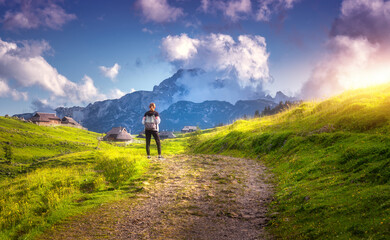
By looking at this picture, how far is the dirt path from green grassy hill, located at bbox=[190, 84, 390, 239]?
3.57 ft

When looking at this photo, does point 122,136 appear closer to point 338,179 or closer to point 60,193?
point 60,193

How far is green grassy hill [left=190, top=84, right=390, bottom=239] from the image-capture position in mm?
6191

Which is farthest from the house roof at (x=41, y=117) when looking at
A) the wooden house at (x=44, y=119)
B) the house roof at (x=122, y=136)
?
the house roof at (x=122, y=136)

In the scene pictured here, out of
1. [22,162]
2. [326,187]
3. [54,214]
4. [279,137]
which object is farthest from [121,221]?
[22,162]

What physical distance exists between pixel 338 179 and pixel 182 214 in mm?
7070

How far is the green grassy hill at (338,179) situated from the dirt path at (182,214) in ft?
3.57

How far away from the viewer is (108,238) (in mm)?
7273

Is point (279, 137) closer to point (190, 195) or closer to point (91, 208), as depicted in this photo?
point (190, 195)

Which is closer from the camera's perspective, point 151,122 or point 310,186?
point 310,186

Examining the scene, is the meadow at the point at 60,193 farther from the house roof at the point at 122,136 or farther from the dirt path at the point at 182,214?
the house roof at the point at 122,136

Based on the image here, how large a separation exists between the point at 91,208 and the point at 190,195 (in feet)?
15.2

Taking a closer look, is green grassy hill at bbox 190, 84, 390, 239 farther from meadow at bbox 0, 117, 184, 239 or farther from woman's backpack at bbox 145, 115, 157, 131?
woman's backpack at bbox 145, 115, 157, 131

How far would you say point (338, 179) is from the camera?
32.3 feet

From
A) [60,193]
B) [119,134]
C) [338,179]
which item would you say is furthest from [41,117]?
[338,179]
